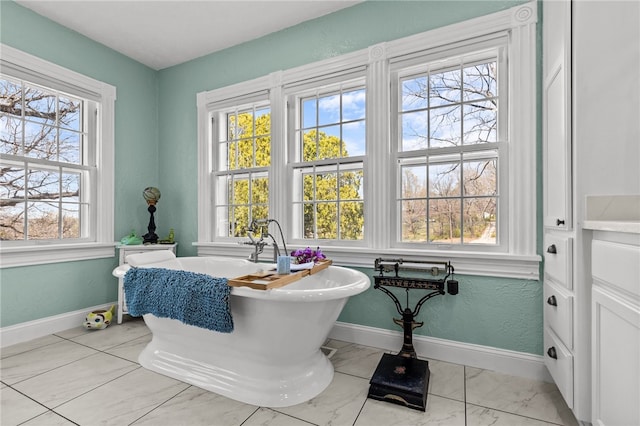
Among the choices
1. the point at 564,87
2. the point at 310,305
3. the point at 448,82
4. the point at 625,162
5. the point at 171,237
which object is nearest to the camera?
the point at 625,162

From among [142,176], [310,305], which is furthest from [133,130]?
[310,305]

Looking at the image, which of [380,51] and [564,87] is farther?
[380,51]

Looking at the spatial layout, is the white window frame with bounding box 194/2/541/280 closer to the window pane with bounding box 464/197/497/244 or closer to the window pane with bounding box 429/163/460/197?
the window pane with bounding box 464/197/497/244

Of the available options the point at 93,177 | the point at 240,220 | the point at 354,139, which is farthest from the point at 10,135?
the point at 354,139

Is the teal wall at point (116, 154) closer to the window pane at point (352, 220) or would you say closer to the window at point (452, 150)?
the window pane at point (352, 220)

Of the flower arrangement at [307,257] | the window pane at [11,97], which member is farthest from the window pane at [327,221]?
the window pane at [11,97]

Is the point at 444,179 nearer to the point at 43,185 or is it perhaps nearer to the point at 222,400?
the point at 222,400

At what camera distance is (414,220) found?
232 cm

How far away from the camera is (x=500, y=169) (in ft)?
6.77

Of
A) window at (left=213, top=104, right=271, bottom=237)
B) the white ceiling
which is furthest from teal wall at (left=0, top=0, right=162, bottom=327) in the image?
window at (left=213, top=104, right=271, bottom=237)

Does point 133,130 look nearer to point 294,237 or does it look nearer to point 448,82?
point 294,237

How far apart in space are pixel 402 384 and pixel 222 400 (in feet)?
3.19

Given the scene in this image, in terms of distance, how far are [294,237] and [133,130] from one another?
2.15 metres

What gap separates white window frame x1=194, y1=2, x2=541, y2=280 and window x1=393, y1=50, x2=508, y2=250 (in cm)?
8
